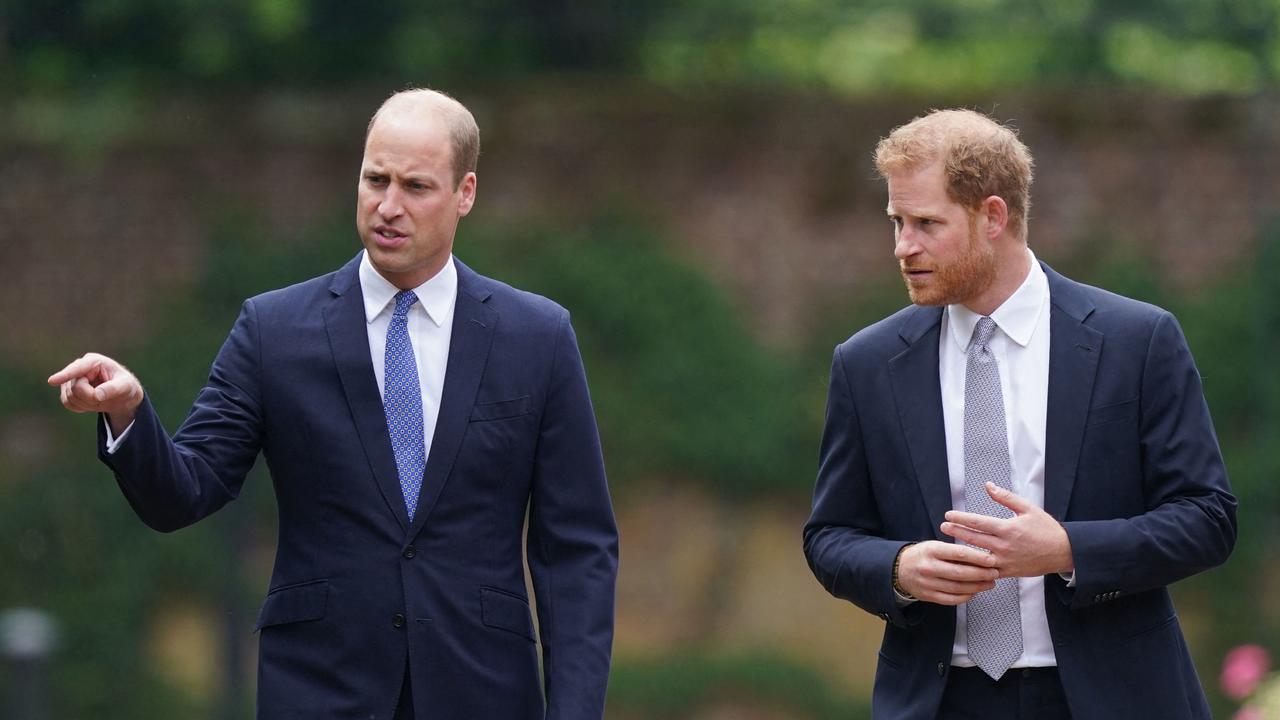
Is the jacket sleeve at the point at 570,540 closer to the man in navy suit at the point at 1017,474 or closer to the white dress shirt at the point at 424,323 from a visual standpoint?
the white dress shirt at the point at 424,323

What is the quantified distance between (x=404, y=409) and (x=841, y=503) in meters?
1.00

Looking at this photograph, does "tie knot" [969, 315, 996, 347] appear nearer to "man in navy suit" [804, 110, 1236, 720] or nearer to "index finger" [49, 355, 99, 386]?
"man in navy suit" [804, 110, 1236, 720]

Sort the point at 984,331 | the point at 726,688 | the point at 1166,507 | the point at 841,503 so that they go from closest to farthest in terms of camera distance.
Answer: the point at 1166,507, the point at 984,331, the point at 841,503, the point at 726,688

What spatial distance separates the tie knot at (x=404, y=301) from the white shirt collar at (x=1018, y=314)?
1214 millimetres

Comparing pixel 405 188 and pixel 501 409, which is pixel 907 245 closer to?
pixel 501 409

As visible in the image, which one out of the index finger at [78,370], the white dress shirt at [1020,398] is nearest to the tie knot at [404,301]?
the index finger at [78,370]

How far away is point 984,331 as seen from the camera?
4.16 m

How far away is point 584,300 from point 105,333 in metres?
2.54

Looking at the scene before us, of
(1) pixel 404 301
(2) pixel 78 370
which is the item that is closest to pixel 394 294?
(1) pixel 404 301

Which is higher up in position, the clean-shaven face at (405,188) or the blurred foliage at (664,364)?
the clean-shaven face at (405,188)

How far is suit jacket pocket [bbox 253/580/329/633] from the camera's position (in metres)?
4.04

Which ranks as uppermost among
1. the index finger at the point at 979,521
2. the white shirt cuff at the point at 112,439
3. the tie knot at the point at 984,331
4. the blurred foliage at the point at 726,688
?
the tie knot at the point at 984,331

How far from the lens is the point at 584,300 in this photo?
9.98 metres

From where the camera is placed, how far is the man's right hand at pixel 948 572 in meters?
3.80
